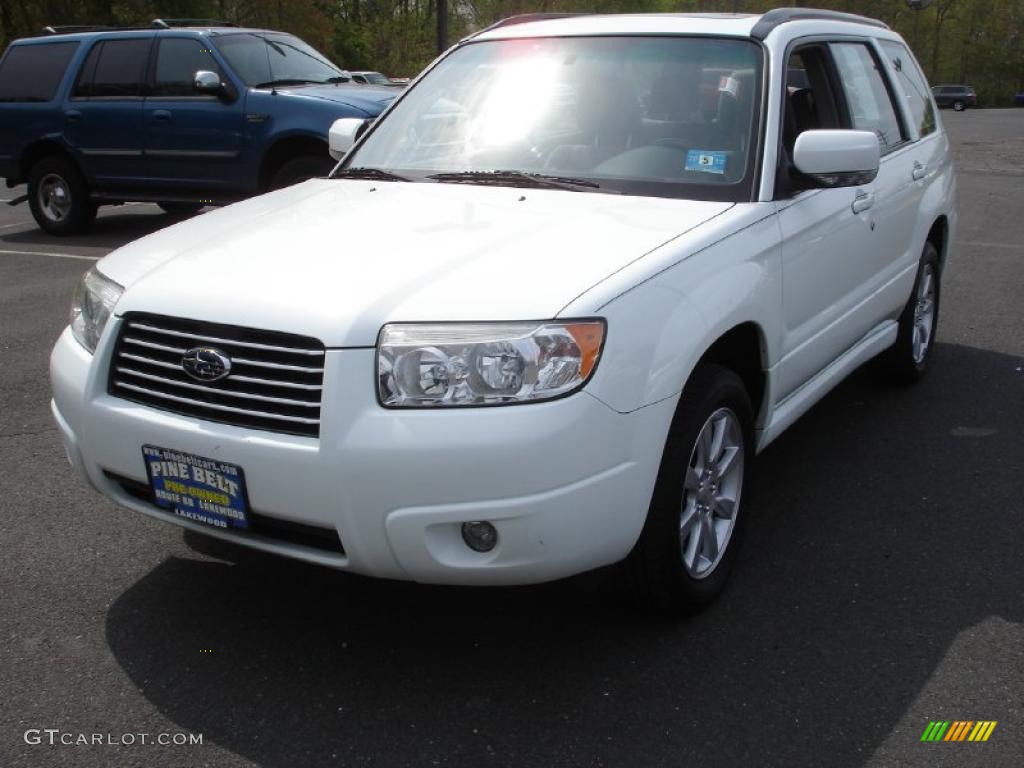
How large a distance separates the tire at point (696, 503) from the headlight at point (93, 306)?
166cm

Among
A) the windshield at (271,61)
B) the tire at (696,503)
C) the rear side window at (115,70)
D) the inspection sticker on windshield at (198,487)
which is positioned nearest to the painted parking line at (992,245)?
the windshield at (271,61)

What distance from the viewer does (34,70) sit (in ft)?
37.0

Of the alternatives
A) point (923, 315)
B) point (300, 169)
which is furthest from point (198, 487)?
point (300, 169)

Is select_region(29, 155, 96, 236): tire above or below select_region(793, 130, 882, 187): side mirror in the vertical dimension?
below

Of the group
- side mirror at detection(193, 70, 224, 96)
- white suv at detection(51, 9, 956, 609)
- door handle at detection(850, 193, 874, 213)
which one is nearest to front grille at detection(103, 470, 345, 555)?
white suv at detection(51, 9, 956, 609)

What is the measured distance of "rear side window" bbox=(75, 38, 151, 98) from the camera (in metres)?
10.7

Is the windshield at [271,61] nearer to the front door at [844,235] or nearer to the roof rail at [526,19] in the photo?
the roof rail at [526,19]

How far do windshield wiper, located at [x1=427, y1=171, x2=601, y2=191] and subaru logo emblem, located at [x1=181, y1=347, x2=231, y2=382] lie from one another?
138 cm

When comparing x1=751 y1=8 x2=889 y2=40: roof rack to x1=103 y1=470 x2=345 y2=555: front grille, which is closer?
x1=103 y1=470 x2=345 y2=555: front grille

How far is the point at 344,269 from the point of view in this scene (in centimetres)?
304

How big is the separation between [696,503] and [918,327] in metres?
2.83

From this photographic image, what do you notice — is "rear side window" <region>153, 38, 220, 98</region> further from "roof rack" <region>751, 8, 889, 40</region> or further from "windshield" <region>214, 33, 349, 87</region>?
"roof rack" <region>751, 8, 889, 40</region>

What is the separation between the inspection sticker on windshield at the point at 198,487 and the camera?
113 inches

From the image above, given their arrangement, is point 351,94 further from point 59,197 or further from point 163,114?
point 59,197
